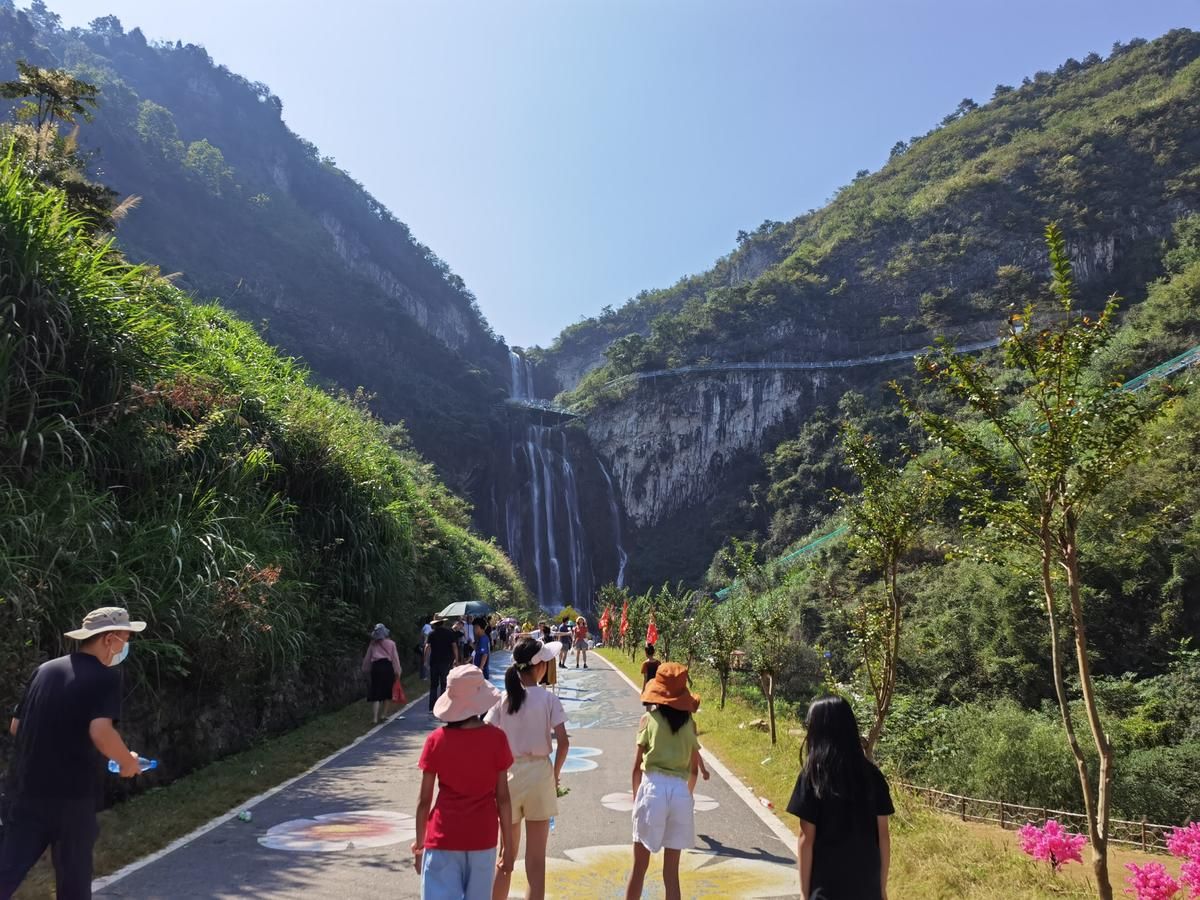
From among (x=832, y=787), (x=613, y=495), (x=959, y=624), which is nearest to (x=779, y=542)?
(x=613, y=495)

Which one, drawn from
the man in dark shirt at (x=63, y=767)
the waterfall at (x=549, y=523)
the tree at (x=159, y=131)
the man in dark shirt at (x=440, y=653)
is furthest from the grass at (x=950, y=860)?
the tree at (x=159, y=131)

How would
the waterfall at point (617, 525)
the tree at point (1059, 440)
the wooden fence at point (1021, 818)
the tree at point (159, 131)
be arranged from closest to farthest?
the tree at point (1059, 440), the wooden fence at point (1021, 818), the waterfall at point (617, 525), the tree at point (159, 131)

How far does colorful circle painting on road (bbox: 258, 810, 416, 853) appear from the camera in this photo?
5.11m

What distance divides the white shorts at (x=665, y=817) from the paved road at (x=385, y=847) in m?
0.83

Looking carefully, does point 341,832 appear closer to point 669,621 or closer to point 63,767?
point 63,767

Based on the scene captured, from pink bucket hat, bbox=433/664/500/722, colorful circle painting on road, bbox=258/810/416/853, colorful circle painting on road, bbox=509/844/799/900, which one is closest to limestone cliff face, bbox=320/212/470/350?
colorful circle painting on road, bbox=258/810/416/853

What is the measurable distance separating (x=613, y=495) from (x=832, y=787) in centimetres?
7306

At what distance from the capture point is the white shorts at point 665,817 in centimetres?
380

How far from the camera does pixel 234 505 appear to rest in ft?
28.1

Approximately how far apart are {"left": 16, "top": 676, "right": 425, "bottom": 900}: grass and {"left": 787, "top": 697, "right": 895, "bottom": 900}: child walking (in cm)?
402

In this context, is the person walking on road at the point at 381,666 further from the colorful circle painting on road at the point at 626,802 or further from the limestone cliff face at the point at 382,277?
A: the limestone cliff face at the point at 382,277

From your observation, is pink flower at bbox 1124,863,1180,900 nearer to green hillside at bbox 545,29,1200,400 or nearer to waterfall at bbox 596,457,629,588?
waterfall at bbox 596,457,629,588

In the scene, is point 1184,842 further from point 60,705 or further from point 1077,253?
point 1077,253

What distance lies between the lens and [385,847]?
5.11 meters
